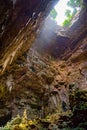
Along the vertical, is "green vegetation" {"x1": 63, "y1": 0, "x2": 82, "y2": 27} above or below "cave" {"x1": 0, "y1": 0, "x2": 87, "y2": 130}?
above

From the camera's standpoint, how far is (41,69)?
18.2 m

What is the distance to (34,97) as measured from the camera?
16812 millimetres

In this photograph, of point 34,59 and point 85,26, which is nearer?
point 34,59

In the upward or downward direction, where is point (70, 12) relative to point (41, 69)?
upward

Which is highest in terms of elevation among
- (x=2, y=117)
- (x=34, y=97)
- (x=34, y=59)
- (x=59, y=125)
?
(x=34, y=59)

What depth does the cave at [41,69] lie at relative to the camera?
978cm

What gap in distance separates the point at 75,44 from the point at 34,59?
481 centimetres

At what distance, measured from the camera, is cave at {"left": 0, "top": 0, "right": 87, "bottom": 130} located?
978 centimetres

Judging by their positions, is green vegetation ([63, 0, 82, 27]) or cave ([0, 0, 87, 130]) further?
green vegetation ([63, 0, 82, 27])

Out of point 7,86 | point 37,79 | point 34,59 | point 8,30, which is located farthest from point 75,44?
point 8,30

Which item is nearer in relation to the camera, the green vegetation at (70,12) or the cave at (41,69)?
the cave at (41,69)

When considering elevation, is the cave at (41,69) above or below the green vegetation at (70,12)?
→ below

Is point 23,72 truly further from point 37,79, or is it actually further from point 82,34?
point 82,34

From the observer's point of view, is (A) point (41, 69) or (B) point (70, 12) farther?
(B) point (70, 12)
